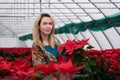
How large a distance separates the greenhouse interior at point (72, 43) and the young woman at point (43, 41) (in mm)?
19

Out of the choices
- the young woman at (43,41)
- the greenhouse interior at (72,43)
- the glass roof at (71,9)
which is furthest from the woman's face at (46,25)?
the glass roof at (71,9)

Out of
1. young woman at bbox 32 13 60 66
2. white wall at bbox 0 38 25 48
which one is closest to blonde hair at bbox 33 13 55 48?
young woman at bbox 32 13 60 66

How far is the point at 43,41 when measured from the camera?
142 inches

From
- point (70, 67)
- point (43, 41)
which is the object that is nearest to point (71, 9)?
point (43, 41)

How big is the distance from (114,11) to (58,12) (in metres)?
5.07

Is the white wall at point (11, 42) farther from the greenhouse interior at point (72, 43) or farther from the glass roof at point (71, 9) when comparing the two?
the glass roof at point (71, 9)

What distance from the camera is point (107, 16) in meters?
18.1

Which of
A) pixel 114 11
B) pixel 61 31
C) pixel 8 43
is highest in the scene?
pixel 114 11

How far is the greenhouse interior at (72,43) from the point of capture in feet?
6.37

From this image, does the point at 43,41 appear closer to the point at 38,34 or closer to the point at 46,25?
the point at 38,34

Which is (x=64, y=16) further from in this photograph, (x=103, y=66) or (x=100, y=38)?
(x=103, y=66)

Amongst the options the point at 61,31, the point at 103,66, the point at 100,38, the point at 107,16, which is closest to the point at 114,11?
the point at 107,16

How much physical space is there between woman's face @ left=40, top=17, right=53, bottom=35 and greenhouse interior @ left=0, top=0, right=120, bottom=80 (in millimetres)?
173

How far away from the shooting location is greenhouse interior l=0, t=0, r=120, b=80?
194 centimetres
